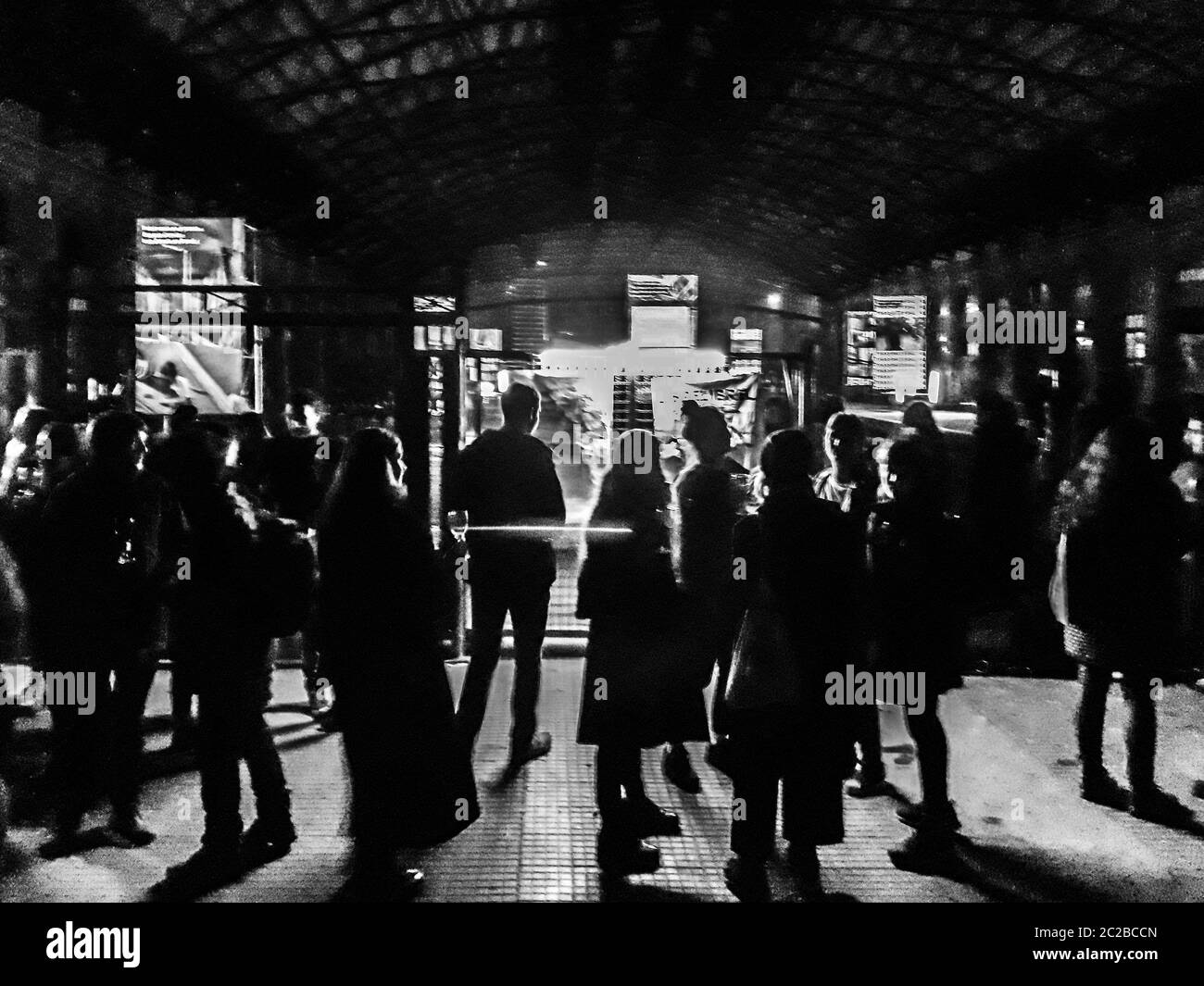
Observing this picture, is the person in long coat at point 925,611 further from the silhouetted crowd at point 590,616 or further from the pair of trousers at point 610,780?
the pair of trousers at point 610,780

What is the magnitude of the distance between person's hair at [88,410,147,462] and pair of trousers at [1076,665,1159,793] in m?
4.39

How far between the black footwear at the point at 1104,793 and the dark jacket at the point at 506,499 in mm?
2786

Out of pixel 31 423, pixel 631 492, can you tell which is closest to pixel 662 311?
pixel 631 492

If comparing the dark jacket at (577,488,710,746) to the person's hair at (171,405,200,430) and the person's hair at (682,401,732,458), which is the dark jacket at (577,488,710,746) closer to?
the person's hair at (682,401,732,458)

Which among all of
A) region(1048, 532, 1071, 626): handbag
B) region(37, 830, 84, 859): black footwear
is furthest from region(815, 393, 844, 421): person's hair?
region(37, 830, 84, 859): black footwear

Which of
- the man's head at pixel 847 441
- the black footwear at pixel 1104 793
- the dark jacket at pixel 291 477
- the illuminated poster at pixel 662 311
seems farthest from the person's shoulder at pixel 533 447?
the black footwear at pixel 1104 793

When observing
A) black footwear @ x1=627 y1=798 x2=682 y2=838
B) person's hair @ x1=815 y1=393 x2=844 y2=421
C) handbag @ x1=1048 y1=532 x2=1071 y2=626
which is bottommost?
black footwear @ x1=627 y1=798 x2=682 y2=838

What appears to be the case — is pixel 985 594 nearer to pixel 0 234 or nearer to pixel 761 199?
pixel 761 199

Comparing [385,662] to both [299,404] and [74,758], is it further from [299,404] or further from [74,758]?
[299,404]

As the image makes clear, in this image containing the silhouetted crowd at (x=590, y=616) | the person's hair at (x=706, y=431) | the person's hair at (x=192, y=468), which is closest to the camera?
the silhouetted crowd at (x=590, y=616)

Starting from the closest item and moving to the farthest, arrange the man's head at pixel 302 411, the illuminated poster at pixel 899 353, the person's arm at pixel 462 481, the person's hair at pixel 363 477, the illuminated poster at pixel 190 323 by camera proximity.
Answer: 1. the person's hair at pixel 363 477
2. the person's arm at pixel 462 481
3. the illuminated poster at pixel 190 323
4. the man's head at pixel 302 411
5. the illuminated poster at pixel 899 353

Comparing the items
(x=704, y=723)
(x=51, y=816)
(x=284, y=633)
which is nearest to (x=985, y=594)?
(x=704, y=723)

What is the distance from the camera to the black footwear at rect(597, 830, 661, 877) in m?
3.87

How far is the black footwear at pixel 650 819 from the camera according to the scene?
158 inches
